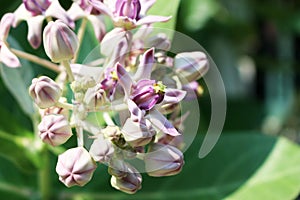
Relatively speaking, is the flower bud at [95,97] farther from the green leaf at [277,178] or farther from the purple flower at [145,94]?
the green leaf at [277,178]

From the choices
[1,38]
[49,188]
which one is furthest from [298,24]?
[1,38]

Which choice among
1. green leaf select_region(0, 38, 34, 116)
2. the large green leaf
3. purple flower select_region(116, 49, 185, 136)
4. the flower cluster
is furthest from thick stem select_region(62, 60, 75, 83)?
the large green leaf

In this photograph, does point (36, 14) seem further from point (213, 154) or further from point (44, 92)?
point (213, 154)

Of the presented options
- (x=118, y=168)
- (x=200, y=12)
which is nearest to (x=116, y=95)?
(x=118, y=168)

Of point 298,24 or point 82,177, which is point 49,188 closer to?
point 82,177

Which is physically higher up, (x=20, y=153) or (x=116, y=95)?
(x=116, y=95)
